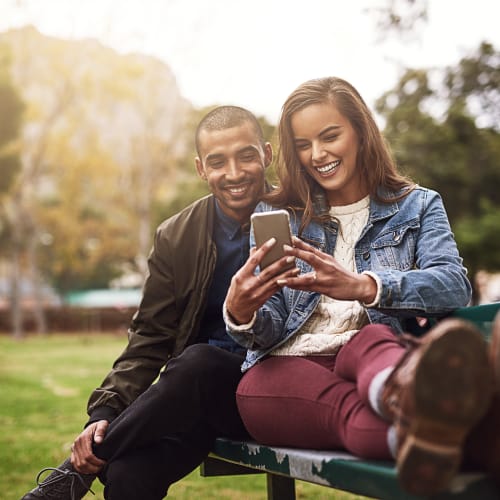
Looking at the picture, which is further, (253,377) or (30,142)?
(30,142)

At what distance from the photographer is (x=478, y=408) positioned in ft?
4.99

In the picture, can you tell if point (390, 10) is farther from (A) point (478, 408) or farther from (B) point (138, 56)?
(B) point (138, 56)

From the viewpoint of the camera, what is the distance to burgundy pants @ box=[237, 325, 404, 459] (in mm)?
1970

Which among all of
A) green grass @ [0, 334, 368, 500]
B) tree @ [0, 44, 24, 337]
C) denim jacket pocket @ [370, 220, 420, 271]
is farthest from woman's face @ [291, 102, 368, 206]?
tree @ [0, 44, 24, 337]

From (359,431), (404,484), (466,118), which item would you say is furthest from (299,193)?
(466,118)

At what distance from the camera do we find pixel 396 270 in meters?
2.49

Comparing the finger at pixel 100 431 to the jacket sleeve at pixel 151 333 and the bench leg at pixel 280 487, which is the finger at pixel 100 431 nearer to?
the jacket sleeve at pixel 151 333

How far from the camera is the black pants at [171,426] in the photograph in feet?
8.36

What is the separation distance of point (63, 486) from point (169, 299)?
32.0 inches

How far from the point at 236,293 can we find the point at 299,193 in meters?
0.67

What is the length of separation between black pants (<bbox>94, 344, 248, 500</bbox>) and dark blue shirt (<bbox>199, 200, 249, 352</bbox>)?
0.58 metres

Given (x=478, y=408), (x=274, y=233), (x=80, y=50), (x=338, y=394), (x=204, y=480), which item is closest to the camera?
(x=478, y=408)

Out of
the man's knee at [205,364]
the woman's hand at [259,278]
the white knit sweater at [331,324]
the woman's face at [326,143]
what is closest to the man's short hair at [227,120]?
the woman's face at [326,143]

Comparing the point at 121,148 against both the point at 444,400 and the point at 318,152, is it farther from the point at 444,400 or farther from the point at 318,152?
the point at 444,400
